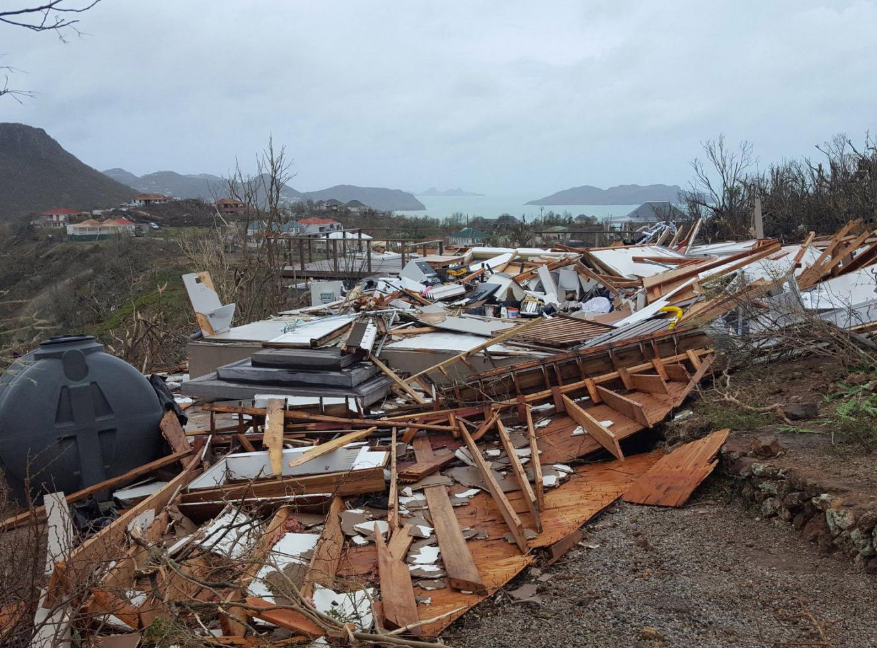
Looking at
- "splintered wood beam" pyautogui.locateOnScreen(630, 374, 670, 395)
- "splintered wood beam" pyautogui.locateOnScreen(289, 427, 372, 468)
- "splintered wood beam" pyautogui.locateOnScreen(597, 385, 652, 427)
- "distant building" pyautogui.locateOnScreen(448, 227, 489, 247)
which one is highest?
"distant building" pyautogui.locateOnScreen(448, 227, 489, 247)

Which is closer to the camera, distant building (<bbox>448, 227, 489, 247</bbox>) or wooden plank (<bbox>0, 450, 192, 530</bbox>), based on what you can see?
wooden plank (<bbox>0, 450, 192, 530</bbox>)

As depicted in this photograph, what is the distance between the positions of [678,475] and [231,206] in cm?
2130

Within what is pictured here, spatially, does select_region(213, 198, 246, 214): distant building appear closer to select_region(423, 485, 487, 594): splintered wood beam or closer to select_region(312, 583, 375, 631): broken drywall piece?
select_region(423, 485, 487, 594): splintered wood beam

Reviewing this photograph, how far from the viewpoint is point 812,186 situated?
23422 millimetres

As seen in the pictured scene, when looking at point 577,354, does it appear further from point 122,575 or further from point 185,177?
point 185,177

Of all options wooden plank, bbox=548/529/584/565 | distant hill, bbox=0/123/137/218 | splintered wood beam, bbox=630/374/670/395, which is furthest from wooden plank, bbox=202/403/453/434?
distant hill, bbox=0/123/137/218

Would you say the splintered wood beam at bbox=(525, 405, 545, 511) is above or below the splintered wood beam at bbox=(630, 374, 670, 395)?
below

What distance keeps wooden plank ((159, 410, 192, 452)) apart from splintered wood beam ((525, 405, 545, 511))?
3.20 meters

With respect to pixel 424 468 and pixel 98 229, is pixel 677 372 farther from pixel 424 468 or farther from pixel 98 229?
pixel 98 229

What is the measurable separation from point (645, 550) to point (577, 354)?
312cm

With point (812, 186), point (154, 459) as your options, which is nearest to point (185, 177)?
point (812, 186)

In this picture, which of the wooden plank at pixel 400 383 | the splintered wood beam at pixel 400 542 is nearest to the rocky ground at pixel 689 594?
the splintered wood beam at pixel 400 542

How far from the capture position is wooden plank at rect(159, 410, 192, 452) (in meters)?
6.17

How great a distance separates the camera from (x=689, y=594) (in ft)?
13.0
